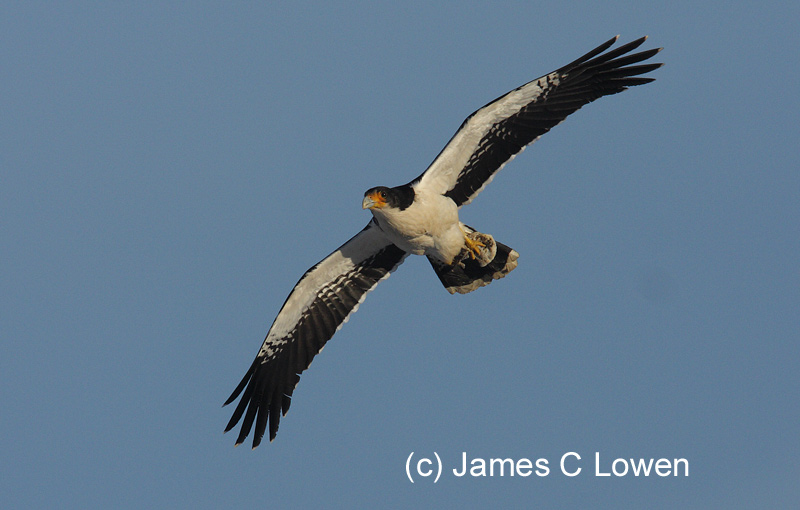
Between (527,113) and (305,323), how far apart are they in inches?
192

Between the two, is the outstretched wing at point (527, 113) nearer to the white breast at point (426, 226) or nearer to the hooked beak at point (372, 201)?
the white breast at point (426, 226)

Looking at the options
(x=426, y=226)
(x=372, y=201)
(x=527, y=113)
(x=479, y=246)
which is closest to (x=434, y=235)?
(x=426, y=226)

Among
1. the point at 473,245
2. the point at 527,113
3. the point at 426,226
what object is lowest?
the point at 426,226

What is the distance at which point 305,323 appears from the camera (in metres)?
14.9

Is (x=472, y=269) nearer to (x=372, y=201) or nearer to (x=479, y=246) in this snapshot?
(x=479, y=246)

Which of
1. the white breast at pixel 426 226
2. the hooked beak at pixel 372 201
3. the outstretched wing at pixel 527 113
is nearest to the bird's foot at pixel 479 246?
the white breast at pixel 426 226

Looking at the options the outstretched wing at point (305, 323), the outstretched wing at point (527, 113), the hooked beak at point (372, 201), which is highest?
the outstretched wing at point (527, 113)

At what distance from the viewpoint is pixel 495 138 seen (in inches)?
549

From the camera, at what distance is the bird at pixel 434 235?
13.6 m

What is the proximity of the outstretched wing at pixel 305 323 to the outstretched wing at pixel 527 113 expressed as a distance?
176 cm

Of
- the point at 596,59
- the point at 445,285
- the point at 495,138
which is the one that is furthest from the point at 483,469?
the point at 596,59

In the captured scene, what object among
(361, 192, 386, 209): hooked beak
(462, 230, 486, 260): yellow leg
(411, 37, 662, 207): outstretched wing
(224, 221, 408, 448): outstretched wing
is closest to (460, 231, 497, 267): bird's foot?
(462, 230, 486, 260): yellow leg

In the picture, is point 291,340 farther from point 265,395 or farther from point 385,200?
point 385,200

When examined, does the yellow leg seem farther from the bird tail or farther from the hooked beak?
the hooked beak
